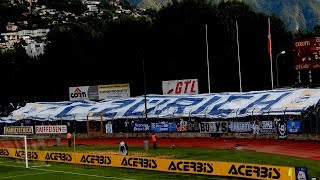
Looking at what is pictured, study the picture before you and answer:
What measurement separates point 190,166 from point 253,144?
65.6 feet

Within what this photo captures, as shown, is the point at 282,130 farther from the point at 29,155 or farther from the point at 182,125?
the point at 29,155

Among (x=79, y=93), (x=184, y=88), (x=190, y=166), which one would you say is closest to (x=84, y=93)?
(x=79, y=93)

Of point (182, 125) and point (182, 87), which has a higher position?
point (182, 87)

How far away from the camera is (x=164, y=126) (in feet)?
228

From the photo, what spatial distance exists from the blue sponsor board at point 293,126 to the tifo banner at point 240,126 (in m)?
4.92

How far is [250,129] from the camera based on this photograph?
199 ft

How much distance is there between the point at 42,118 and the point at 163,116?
2143 cm

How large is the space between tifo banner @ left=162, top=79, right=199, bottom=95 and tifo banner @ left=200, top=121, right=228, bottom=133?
1321 cm

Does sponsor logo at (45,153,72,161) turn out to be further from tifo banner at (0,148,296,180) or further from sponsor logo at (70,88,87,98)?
sponsor logo at (70,88,87,98)

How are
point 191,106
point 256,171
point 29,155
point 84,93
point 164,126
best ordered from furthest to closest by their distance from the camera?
point 84,93
point 164,126
point 191,106
point 29,155
point 256,171

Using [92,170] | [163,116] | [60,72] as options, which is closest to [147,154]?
[92,170]

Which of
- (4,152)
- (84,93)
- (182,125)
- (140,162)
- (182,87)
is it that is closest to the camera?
(140,162)

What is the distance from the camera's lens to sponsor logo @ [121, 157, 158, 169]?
3996 cm

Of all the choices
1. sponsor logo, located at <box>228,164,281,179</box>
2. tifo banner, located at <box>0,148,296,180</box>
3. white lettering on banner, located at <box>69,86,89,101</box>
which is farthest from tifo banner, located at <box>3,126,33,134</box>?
sponsor logo, located at <box>228,164,281,179</box>
